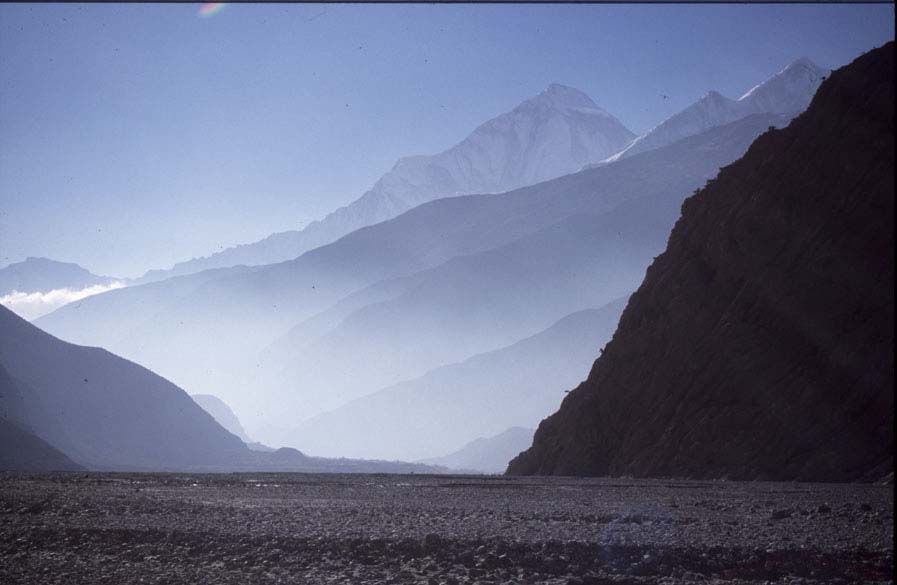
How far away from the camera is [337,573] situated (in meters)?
13.4

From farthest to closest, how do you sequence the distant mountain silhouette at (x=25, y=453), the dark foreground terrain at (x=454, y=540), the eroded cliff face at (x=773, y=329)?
the distant mountain silhouette at (x=25, y=453), the eroded cliff face at (x=773, y=329), the dark foreground terrain at (x=454, y=540)

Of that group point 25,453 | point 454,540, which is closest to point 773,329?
point 454,540

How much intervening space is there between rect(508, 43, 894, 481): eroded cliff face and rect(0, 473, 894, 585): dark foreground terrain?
14.2 metres

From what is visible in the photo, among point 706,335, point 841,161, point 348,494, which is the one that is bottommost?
point 348,494

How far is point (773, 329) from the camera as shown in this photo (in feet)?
149

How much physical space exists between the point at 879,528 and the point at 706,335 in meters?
33.6

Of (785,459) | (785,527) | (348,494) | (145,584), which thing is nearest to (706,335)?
(785,459)

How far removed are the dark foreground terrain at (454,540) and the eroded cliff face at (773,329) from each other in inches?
559

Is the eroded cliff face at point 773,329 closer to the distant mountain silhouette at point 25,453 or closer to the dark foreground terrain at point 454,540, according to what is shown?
the dark foreground terrain at point 454,540

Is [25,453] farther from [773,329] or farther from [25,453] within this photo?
[773,329]

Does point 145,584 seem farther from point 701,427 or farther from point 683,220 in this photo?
point 683,220

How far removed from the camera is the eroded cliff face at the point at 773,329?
38.9 meters

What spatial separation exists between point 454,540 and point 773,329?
118ft

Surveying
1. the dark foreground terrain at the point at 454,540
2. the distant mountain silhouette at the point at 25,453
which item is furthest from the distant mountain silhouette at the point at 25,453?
the dark foreground terrain at the point at 454,540
